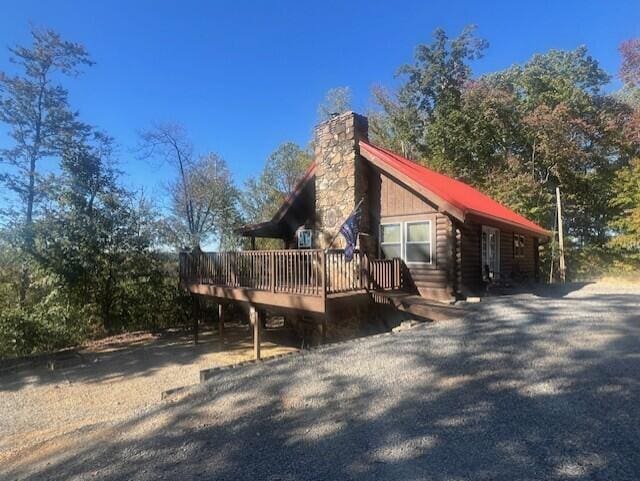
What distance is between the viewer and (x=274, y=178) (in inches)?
1158

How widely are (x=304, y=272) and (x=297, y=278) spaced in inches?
10.0

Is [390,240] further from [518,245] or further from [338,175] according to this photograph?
[518,245]

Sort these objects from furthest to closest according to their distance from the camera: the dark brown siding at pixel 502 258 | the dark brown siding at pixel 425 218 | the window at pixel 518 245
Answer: the window at pixel 518 245 < the dark brown siding at pixel 502 258 < the dark brown siding at pixel 425 218

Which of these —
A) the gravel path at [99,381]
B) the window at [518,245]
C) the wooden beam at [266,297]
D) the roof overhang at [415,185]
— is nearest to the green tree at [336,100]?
the window at [518,245]

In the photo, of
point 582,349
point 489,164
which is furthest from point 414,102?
point 582,349

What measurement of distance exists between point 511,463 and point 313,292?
5636mm

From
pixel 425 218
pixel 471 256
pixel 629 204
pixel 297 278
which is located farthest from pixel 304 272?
pixel 629 204

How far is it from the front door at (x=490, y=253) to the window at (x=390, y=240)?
8.69ft

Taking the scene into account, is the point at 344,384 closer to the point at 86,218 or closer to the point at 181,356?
the point at 181,356

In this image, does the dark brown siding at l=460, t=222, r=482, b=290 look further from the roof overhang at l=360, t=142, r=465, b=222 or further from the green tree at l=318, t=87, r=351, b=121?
the green tree at l=318, t=87, r=351, b=121

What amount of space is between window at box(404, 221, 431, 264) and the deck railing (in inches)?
15.9

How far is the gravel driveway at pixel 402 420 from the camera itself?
2.84m

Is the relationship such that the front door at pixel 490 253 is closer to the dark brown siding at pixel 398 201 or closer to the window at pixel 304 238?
the dark brown siding at pixel 398 201

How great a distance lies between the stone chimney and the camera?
10797 mm
